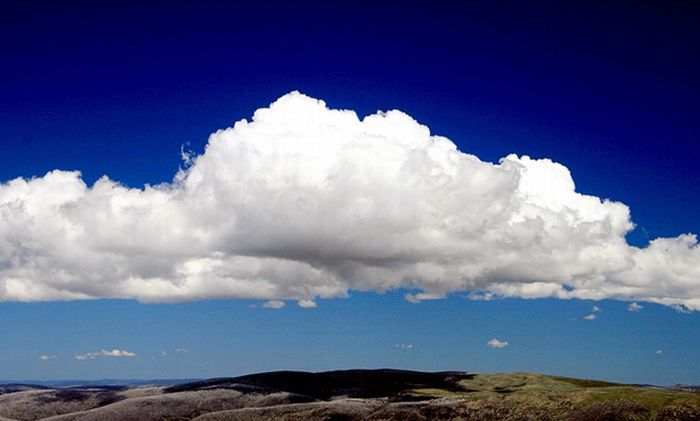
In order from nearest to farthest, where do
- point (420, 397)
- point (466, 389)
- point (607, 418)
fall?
point (607, 418), point (420, 397), point (466, 389)

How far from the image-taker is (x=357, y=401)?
131750 millimetres

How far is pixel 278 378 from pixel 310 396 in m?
30.8

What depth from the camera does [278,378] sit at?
191 metres

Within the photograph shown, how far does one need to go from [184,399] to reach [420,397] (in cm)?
4787

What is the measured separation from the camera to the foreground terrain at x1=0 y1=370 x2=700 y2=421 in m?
109

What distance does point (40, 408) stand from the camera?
161 meters

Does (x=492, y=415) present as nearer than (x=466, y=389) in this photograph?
Yes

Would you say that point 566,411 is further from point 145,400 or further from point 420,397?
point 145,400

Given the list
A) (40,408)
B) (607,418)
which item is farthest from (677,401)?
(40,408)

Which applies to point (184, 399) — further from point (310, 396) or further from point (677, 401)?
point (677, 401)

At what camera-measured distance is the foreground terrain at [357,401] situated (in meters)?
109

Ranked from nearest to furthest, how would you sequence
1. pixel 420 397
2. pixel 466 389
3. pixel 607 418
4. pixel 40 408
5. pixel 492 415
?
pixel 607 418 < pixel 492 415 < pixel 420 397 < pixel 40 408 < pixel 466 389

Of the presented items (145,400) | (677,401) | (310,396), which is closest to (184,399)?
(145,400)

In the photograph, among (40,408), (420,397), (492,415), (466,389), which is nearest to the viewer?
(492,415)
